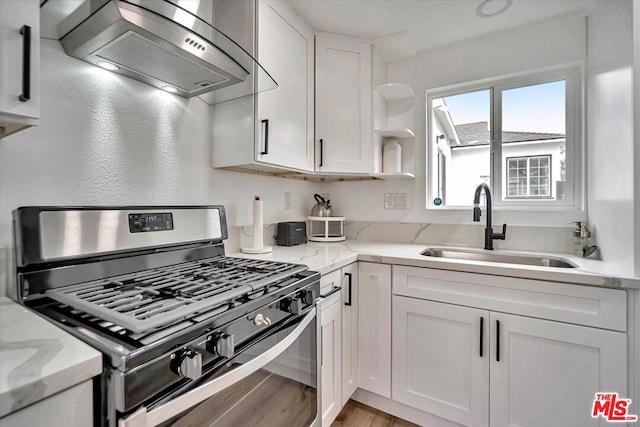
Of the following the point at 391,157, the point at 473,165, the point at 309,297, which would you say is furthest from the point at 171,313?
the point at 473,165

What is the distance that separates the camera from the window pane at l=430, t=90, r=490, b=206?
2.11 m

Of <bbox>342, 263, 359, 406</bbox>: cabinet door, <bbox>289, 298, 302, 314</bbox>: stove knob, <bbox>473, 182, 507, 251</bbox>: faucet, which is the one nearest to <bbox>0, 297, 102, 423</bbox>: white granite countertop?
<bbox>289, 298, 302, 314</bbox>: stove knob

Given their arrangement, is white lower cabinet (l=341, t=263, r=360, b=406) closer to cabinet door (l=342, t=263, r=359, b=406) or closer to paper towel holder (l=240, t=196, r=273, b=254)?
cabinet door (l=342, t=263, r=359, b=406)

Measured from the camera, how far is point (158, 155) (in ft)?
4.31

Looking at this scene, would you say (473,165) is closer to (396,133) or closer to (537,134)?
(537,134)

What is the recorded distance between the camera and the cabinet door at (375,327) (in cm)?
160

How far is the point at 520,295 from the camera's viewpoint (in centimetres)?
130

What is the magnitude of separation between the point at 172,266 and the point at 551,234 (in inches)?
81.5

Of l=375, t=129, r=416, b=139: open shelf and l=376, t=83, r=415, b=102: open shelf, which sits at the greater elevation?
l=376, t=83, r=415, b=102: open shelf

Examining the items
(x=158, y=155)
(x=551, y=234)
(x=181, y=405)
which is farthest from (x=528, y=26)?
(x=181, y=405)

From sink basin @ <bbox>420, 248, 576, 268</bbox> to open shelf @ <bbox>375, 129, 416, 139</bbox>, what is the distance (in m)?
0.81

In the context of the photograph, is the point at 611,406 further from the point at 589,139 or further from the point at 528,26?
the point at 528,26

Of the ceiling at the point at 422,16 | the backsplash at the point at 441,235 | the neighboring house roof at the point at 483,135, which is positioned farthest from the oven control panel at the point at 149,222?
the neighboring house roof at the point at 483,135

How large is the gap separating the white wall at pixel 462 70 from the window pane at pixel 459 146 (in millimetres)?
109
